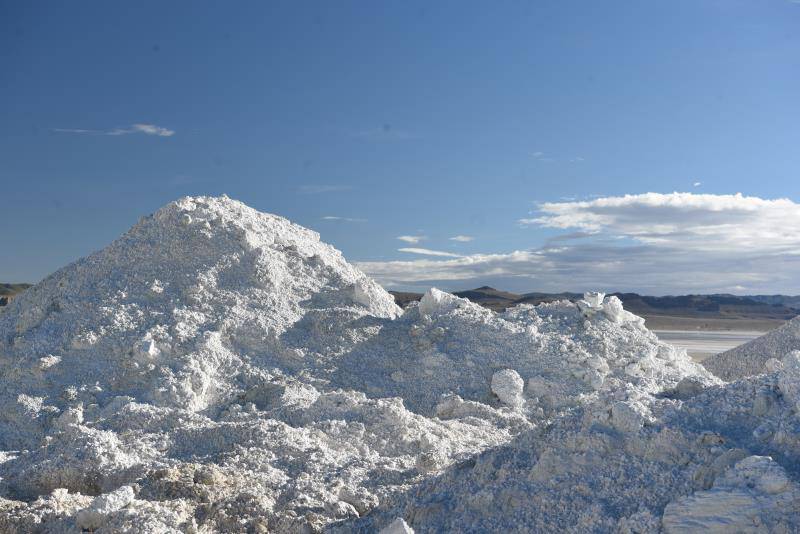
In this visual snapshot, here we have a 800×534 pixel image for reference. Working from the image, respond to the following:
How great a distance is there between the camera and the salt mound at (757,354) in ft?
37.5

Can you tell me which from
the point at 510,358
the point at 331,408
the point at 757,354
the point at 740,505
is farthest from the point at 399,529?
the point at 757,354

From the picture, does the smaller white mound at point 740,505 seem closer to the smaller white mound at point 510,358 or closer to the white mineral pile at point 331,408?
the white mineral pile at point 331,408

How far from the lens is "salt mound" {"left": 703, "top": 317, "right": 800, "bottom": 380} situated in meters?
11.4

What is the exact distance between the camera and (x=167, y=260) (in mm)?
10062

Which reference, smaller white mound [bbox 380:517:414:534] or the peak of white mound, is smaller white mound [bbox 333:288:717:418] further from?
smaller white mound [bbox 380:517:414:534]

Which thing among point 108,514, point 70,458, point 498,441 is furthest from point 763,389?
point 70,458

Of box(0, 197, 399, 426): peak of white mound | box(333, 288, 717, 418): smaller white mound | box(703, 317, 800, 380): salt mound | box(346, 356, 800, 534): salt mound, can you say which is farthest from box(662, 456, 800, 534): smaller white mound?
box(703, 317, 800, 380): salt mound

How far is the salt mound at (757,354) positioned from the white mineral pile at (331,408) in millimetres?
2141

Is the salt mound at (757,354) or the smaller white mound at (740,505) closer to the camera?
the smaller white mound at (740,505)

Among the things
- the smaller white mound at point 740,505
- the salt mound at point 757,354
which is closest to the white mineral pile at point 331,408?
the smaller white mound at point 740,505

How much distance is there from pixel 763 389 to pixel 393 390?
4.52m

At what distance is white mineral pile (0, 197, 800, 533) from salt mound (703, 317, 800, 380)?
214cm

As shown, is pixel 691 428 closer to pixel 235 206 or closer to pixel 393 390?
pixel 393 390

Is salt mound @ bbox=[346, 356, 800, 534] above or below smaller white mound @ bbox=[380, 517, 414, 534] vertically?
above
